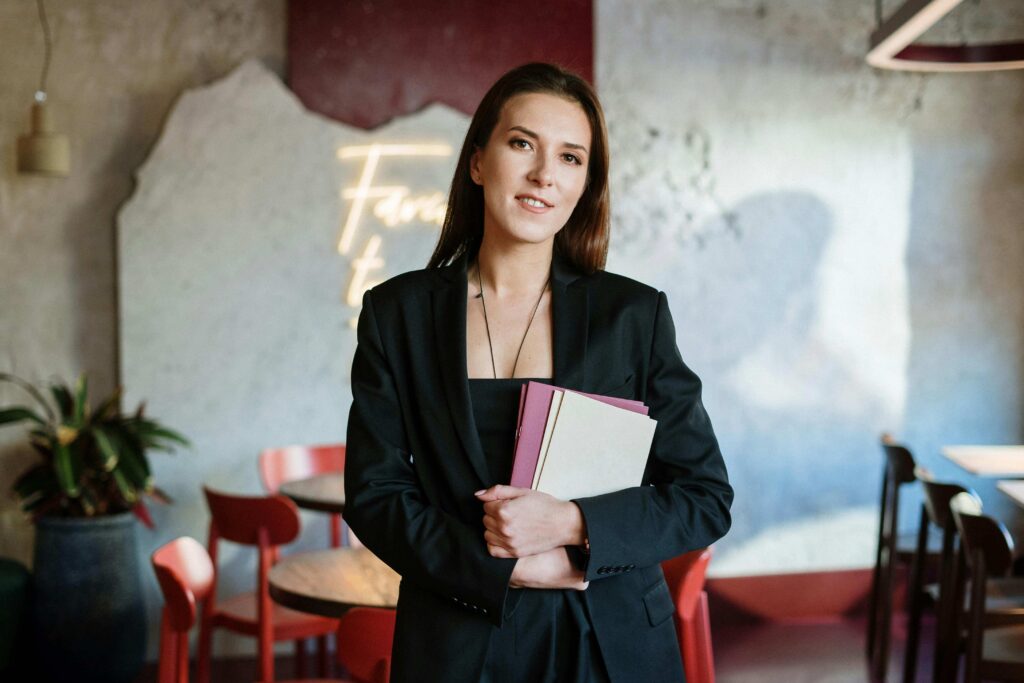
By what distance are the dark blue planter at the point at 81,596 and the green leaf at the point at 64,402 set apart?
0.42m

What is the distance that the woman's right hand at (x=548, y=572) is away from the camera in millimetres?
1416

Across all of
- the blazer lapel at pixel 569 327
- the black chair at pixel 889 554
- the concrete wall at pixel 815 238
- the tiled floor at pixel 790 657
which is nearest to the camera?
the blazer lapel at pixel 569 327

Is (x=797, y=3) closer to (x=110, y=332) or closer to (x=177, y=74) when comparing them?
(x=177, y=74)

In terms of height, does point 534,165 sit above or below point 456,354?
above

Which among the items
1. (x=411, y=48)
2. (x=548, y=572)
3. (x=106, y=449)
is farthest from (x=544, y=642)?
(x=411, y=48)

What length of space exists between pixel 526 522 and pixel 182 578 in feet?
4.75

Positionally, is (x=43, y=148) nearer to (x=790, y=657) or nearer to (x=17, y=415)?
(x=17, y=415)

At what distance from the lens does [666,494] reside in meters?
1.49

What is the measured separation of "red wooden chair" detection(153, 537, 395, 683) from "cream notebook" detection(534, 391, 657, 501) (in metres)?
0.71

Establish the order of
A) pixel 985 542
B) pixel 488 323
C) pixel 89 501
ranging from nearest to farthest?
pixel 488 323 < pixel 985 542 < pixel 89 501

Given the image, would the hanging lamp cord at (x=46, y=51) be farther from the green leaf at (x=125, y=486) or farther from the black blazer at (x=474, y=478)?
the black blazer at (x=474, y=478)

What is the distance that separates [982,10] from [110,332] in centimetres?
442

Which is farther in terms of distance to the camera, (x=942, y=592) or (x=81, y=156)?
(x=81, y=156)

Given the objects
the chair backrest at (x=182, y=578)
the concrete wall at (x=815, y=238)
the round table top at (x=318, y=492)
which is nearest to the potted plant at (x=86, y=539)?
the round table top at (x=318, y=492)
